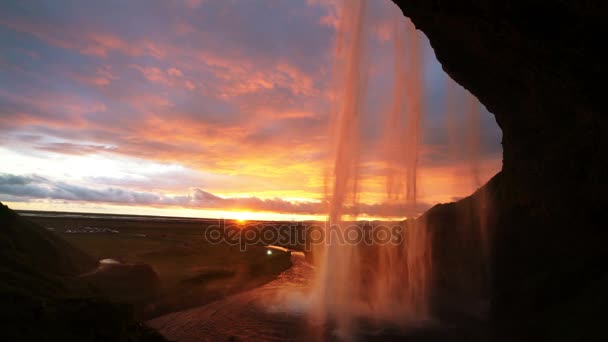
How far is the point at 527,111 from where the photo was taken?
58.1 feet

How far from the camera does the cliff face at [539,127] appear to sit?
11.0 meters

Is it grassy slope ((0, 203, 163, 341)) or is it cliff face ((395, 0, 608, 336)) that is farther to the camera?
cliff face ((395, 0, 608, 336))

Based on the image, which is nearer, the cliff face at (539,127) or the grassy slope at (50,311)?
the grassy slope at (50,311)

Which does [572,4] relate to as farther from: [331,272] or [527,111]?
[331,272]

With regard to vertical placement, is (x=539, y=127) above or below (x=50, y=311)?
above

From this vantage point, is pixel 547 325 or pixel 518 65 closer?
pixel 518 65

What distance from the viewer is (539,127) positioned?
Result: 692 inches

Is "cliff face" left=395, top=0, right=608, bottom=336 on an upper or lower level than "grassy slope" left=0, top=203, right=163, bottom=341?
upper

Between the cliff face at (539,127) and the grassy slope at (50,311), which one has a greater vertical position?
the cliff face at (539,127)

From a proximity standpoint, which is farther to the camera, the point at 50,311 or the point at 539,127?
the point at 539,127

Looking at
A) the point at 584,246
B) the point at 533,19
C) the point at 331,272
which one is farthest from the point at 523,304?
the point at 533,19

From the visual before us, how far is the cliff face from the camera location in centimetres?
1098

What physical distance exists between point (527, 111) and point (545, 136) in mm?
1692

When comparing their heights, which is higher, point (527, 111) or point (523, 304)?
point (527, 111)
